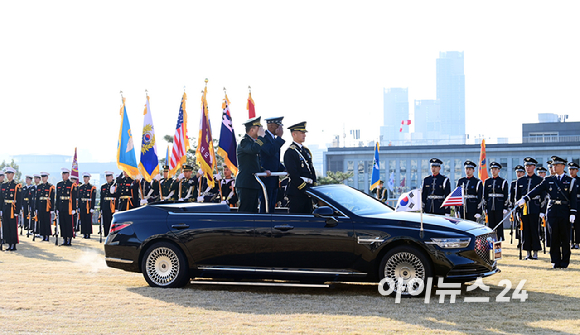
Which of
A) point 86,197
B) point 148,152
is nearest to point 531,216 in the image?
point 148,152

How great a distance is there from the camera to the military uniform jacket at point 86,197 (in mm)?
20453

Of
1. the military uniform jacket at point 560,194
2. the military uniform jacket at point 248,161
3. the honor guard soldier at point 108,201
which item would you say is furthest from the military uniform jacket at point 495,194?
the honor guard soldier at point 108,201

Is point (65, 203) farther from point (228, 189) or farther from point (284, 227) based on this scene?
point (284, 227)

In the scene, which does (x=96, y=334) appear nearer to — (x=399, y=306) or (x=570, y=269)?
(x=399, y=306)

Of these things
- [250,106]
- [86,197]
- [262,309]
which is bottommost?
[262,309]

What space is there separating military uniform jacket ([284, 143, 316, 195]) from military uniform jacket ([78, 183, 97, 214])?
1289cm

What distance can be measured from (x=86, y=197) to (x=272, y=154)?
1195 centimetres

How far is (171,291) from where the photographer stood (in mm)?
8367

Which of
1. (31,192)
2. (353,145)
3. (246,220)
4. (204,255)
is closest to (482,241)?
(246,220)

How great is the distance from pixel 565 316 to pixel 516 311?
48 cm

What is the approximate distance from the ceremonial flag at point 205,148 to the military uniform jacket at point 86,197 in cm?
412

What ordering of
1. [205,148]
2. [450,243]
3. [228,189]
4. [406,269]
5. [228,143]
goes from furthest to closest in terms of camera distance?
[205,148]
[228,189]
[228,143]
[406,269]
[450,243]

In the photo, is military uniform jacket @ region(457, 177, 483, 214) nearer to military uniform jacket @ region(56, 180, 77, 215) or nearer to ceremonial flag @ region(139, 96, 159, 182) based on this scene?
ceremonial flag @ region(139, 96, 159, 182)

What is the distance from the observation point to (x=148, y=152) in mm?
19750
